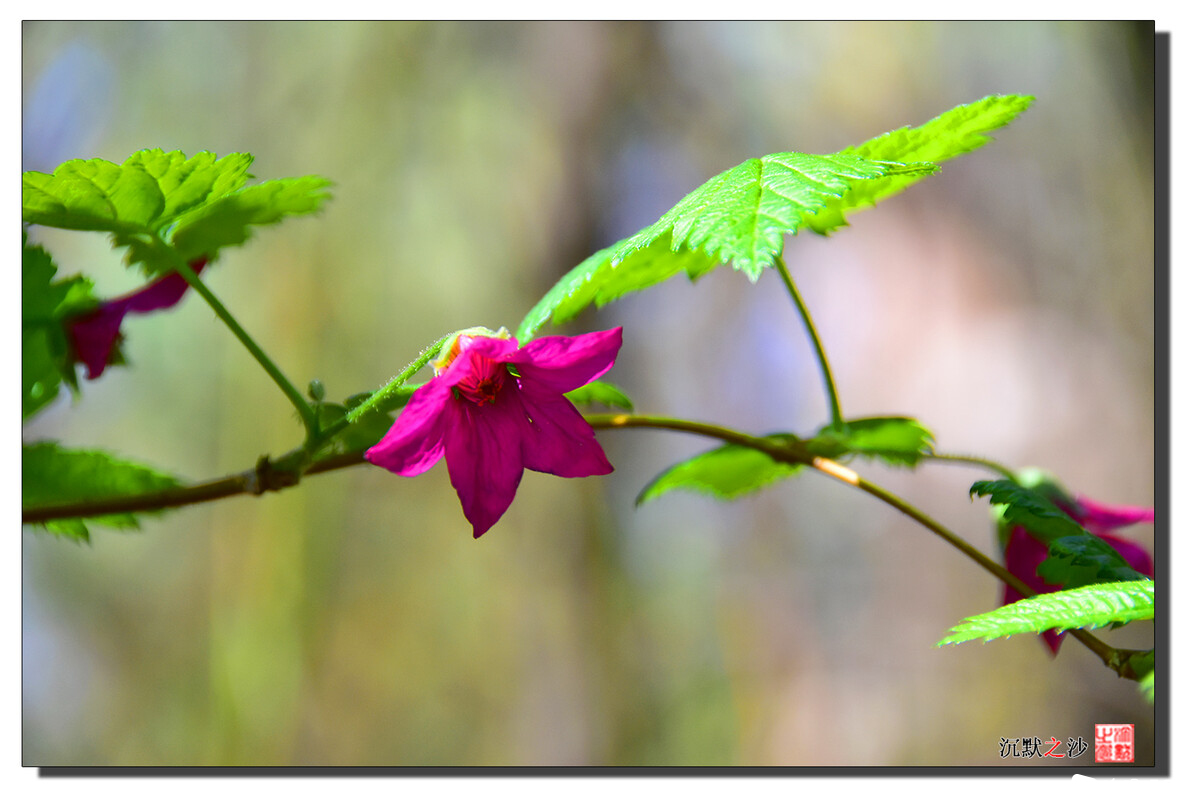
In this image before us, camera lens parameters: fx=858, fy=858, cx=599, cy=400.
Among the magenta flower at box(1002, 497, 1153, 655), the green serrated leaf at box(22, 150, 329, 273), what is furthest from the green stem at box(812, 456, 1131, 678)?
the green serrated leaf at box(22, 150, 329, 273)

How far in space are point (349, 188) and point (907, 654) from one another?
1984 mm

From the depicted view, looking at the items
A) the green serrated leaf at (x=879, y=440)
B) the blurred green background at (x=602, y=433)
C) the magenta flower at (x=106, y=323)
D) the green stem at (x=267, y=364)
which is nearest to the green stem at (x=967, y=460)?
the green serrated leaf at (x=879, y=440)

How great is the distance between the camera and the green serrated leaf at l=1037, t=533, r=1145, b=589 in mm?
460

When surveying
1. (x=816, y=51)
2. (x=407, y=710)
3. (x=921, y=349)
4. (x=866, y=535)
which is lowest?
(x=407, y=710)

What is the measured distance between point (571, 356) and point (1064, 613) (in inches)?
10.0

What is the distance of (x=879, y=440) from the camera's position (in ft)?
1.94

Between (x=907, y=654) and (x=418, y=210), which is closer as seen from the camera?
(x=907, y=654)

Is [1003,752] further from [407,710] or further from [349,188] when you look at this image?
[349,188]

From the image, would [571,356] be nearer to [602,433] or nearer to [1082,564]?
[1082,564]

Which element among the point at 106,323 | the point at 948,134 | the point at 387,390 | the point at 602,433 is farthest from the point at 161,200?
the point at 602,433

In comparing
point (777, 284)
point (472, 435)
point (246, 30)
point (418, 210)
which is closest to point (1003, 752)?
point (472, 435)

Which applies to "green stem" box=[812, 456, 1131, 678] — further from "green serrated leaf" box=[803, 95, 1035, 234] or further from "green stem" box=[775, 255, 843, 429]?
"green serrated leaf" box=[803, 95, 1035, 234]

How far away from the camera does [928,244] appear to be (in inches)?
90.7

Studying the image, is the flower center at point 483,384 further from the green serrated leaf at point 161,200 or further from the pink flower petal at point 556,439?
A: the green serrated leaf at point 161,200
